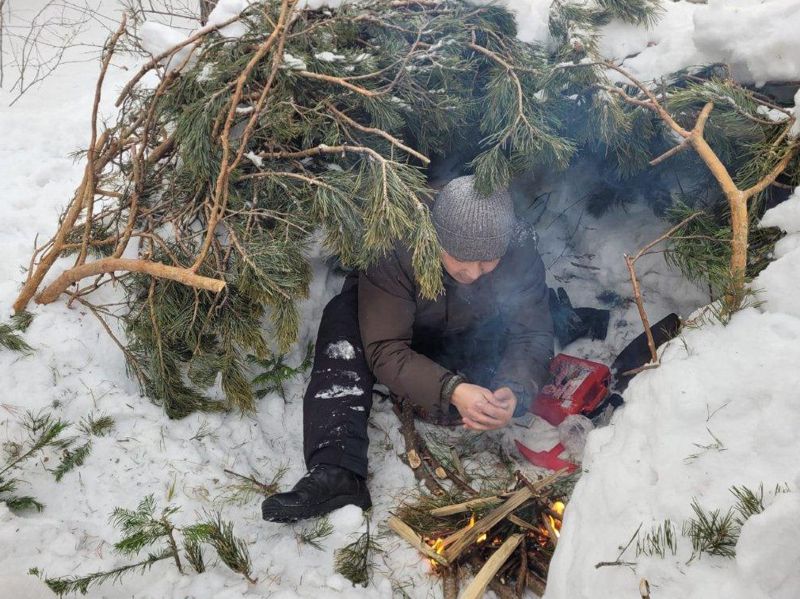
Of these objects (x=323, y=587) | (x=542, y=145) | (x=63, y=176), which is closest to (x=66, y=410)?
(x=323, y=587)

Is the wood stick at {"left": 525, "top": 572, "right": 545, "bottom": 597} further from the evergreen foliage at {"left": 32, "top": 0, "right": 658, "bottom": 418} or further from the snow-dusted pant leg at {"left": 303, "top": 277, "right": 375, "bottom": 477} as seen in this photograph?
the evergreen foliage at {"left": 32, "top": 0, "right": 658, "bottom": 418}

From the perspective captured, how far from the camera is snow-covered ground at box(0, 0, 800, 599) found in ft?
4.86

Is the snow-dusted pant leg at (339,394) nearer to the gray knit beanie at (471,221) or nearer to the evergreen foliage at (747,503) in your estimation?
the gray knit beanie at (471,221)

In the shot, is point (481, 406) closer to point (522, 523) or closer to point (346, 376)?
point (522, 523)

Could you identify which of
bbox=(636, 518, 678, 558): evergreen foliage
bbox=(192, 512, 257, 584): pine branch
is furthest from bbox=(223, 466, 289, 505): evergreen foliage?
bbox=(636, 518, 678, 558): evergreen foliage

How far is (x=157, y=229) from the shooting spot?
8.70 feet

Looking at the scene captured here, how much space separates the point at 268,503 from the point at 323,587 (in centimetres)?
38

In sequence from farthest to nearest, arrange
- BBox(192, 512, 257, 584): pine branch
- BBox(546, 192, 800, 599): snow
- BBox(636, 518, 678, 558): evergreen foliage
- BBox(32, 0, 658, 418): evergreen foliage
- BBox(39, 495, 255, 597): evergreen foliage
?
1. BBox(32, 0, 658, 418): evergreen foliage
2. BBox(192, 512, 257, 584): pine branch
3. BBox(39, 495, 255, 597): evergreen foliage
4. BBox(636, 518, 678, 558): evergreen foliage
5. BBox(546, 192, 800, 599): snow

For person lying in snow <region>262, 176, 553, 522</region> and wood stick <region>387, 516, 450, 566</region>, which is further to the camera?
person lying in snow <region>262, 176, 553, 522</region>

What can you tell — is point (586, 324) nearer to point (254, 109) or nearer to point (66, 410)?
point (254, 109)

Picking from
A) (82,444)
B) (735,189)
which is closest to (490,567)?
(735,189)

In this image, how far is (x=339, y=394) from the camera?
2.69 metres

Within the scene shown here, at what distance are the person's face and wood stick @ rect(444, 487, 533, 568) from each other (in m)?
0.98

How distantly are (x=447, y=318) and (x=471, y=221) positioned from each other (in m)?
0.67
